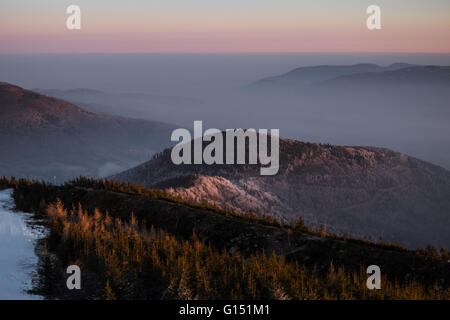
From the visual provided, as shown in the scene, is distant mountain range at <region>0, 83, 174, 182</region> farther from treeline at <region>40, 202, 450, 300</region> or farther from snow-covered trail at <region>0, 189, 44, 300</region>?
treeline at <region>40, 202, 450, 300</region>

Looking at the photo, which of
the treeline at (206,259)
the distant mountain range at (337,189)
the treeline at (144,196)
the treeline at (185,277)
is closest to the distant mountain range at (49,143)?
the distant mountain range at (337,189)

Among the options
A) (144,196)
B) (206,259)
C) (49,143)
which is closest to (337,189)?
(144,196)

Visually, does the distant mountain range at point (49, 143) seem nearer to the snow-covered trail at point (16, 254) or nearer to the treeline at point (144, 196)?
the treeline at point (144, 196)

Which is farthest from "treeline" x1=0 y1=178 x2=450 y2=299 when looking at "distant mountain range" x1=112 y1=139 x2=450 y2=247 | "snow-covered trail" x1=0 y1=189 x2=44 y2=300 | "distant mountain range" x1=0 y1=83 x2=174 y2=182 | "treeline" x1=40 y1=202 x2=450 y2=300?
"distant mountain range" x1=0 y1=83 x2=174 y2=182

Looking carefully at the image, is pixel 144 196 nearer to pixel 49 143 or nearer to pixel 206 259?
pixel 206 259

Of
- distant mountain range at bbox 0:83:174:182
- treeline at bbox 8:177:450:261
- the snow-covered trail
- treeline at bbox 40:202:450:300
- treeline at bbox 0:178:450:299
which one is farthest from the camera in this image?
distant mountain range at bbox 0:83:174:182

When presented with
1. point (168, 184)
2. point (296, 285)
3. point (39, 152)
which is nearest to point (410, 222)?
point (168, 184)

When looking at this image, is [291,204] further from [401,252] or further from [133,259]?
[133,259]
